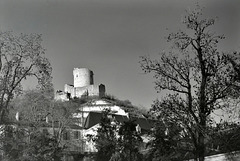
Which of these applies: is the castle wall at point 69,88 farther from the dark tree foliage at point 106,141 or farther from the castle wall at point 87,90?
the dark tree foliage at point 106,141

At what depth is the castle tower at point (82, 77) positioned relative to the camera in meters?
Answer: 61.9

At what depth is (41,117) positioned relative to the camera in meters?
26.9

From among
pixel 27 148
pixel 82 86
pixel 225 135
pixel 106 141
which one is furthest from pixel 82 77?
pixel 225 135

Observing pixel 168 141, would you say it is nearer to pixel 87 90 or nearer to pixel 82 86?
pixel 87 90

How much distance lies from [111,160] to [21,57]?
6879 mm

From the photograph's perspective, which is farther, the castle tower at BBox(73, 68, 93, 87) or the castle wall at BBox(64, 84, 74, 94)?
the castle wall at BBox(64, 84, 74, 94)

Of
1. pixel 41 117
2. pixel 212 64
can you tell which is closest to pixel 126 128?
pixel 212 64

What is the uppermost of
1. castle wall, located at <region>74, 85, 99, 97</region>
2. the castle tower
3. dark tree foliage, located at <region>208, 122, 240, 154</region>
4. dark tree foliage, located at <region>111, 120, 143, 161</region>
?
the castle tower

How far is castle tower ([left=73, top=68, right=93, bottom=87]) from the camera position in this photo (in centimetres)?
6188

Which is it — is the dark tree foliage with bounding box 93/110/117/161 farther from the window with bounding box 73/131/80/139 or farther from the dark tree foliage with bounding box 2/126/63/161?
the window with bounding box 73/131/80/139

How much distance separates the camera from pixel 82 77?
63062 millimetres

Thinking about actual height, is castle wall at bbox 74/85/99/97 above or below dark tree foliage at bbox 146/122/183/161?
above

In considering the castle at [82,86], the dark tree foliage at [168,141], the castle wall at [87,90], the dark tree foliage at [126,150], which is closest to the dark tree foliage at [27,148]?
the dark tree foliage at [126,150]

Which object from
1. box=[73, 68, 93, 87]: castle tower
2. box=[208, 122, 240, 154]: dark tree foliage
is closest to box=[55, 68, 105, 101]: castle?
box=[73, 68, 93, 87]: castle tower
